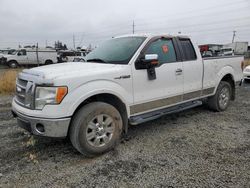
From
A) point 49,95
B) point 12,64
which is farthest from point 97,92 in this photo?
point 12,64

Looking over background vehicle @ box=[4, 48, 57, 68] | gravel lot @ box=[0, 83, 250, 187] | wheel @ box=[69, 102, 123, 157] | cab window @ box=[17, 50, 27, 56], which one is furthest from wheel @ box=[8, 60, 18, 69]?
wheel @ box=[69, 102, 123, 157]

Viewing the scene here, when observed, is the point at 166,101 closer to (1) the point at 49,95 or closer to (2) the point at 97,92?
(2) the point at 97,92

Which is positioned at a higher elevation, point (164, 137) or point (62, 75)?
point (62, 75)

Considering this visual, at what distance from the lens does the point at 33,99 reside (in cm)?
308

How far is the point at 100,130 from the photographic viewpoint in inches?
136

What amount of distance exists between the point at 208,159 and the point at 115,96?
5.51 feet

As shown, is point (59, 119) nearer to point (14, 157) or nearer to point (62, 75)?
point (62, 75)

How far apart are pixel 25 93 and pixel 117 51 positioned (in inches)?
69.5

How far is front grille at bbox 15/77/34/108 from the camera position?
10.3 feet

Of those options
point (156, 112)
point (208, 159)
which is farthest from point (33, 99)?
point (208, 159)

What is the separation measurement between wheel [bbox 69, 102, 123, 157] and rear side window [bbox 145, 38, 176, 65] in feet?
4.42

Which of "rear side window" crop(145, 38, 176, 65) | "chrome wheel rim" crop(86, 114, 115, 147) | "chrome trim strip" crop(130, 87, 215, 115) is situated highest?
"rear side window" crop(145, 38, 176, 65)

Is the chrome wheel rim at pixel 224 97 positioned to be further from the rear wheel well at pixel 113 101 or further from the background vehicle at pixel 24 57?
the background vehicle at pixel 24 57

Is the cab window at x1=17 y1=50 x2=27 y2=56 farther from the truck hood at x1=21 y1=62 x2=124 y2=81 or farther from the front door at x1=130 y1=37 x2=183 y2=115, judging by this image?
the front door at x1=130 y1=37 x2=183 y2=115
